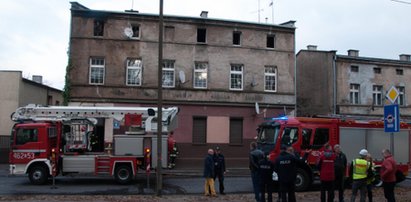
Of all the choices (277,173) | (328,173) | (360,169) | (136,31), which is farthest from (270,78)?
(277,173)

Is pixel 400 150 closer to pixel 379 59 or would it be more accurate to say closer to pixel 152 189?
pixel 152 189

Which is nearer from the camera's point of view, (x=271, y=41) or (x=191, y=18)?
(x=191, y=18)

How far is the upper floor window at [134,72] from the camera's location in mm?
29047

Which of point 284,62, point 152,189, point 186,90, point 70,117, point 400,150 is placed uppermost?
point 284,62

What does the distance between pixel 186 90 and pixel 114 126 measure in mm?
9948

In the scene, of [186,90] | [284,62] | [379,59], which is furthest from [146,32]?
[379,59]

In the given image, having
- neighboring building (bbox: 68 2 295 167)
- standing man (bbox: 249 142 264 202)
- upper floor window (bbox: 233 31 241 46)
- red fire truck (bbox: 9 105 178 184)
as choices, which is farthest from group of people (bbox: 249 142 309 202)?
upper floor window (bbox: 233 31 241 46)

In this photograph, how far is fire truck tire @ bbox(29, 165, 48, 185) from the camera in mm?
18469

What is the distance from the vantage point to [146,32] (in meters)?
29.3

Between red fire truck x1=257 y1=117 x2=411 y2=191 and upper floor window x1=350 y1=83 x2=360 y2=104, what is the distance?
1533cm

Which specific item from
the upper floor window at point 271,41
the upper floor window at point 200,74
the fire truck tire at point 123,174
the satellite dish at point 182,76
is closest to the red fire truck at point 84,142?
the fire truck tire at point 123,174

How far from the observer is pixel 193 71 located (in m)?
29.8

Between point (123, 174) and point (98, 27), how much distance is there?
13.2 m

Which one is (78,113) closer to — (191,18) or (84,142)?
(84,142)
